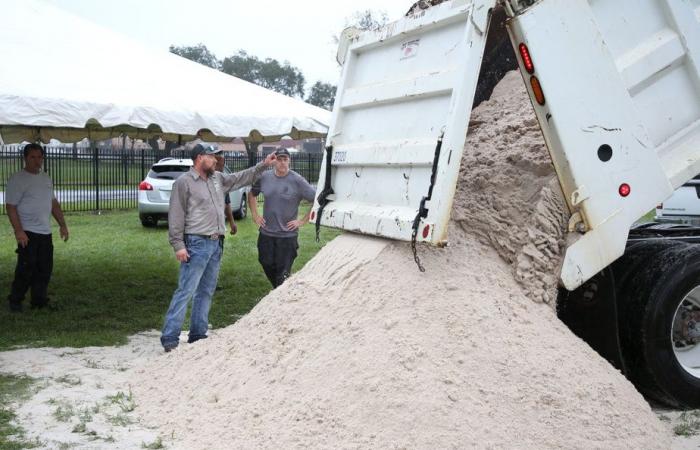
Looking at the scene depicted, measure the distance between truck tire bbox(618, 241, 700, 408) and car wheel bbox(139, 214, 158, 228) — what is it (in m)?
14.7

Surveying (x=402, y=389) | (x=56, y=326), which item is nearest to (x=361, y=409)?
(x=402, y=389)

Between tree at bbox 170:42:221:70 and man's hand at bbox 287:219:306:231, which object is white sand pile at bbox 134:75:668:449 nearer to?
man's hand at bbox 287:219:306:231

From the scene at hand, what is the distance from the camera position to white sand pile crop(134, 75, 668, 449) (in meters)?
4.38

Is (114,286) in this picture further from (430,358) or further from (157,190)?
(157,190)

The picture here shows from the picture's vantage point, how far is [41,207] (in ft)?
30.0

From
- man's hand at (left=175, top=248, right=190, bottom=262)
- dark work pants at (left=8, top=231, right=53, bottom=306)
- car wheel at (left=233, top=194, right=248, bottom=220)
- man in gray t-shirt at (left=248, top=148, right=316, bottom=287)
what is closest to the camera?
man's hand at (left=175, top=248, right=190, bottom=262)

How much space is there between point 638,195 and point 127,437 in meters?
3.46

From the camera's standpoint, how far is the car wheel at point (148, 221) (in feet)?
61.9

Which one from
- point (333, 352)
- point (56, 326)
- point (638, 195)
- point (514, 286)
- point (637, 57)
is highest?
point (637, 57)

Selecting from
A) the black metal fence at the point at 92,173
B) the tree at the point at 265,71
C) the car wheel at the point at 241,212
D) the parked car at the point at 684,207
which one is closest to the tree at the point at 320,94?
the tree at the point at 265,71

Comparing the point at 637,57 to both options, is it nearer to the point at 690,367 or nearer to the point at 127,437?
the point at 690,367

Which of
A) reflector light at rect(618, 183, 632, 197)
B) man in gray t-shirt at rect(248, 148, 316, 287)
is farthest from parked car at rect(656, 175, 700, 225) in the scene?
reflector light at rect(618, 183, 632, 197)

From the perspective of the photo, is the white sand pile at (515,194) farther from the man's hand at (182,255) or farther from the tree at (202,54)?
the tree at (202,54)

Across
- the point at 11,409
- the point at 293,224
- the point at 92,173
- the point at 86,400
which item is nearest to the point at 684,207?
the point at 293,224
